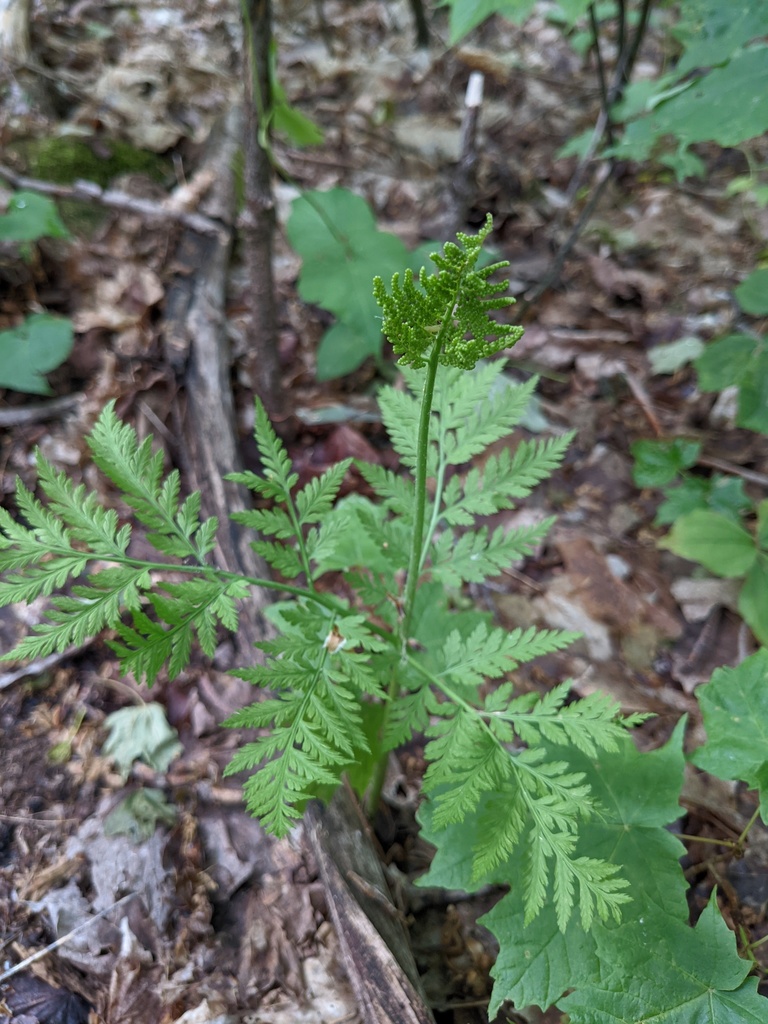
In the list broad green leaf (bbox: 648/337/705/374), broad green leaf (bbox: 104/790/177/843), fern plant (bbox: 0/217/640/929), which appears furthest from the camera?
broad green leaf (bbox: 648/337/705/374)

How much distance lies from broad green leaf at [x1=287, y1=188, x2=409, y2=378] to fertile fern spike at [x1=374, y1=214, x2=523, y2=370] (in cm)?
168

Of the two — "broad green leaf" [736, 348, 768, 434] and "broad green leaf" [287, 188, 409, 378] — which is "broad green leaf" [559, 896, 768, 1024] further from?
"broad green leaf" [287, 188, 409, 378]

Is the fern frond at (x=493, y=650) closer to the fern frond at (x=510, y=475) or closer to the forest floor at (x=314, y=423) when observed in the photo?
the fern frond at (x=510, y=475)

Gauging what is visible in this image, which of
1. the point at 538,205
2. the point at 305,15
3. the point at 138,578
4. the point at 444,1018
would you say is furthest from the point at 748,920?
the point at 305,15

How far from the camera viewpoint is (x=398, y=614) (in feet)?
4.73

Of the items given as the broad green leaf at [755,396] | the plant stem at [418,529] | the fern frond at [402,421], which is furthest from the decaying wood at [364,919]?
the broad green leaf at [755,396]

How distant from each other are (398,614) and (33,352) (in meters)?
2.08

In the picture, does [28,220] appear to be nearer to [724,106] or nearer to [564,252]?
[564,252]

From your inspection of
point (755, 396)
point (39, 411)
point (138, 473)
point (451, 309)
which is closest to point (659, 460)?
point (755, 396)

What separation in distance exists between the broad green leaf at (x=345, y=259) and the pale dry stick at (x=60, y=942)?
2.06 metres

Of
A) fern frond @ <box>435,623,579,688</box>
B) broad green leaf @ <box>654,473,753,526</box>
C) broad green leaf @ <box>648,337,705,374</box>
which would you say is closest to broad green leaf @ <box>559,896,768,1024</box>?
fern frond @ <box>435,623,579,688</box>

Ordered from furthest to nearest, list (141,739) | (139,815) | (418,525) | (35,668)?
(35,668)
(141,739)
(139,815)
(418,525)

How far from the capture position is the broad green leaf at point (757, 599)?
2.12m

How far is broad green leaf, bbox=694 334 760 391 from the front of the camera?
2506 mm
